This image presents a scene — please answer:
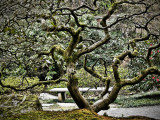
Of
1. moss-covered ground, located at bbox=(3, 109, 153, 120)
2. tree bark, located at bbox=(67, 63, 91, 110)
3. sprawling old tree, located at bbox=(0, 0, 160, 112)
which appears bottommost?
moss-covered ground, located at bbox=(3, 109, 153, 120)

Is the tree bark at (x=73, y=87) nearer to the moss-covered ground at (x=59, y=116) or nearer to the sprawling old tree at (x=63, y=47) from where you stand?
the sprawling old tree at (x=63, y=47)

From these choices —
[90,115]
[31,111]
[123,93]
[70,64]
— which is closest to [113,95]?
[90,115]

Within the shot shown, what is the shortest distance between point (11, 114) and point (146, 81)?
248 inches

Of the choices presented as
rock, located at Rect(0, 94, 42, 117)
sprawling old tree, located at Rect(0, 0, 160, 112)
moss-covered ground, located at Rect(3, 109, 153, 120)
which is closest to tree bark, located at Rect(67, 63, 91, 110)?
sprawling old tree, located at Rect(0, 0, 160, 112)

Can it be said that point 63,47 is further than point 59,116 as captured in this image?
Yes

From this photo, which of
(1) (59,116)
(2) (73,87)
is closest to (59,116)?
(1) (59,116)

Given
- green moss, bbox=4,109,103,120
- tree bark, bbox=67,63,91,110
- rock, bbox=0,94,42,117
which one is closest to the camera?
green moss, bbox=4,109,103,120

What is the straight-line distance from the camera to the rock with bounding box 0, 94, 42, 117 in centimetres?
336

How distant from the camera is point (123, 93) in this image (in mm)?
10531

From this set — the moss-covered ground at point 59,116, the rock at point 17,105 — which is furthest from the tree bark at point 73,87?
the rock at point 17,105

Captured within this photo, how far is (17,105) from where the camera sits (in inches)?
140

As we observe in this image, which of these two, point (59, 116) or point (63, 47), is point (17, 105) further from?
point (63, 47)

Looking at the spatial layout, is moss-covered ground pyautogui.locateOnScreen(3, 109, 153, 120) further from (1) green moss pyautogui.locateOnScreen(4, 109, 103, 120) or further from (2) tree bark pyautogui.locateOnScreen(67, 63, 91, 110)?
(2) tree bark pyautogui.locateOnScreen(67, 63, 91, 110)

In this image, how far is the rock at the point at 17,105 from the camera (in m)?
3.36
